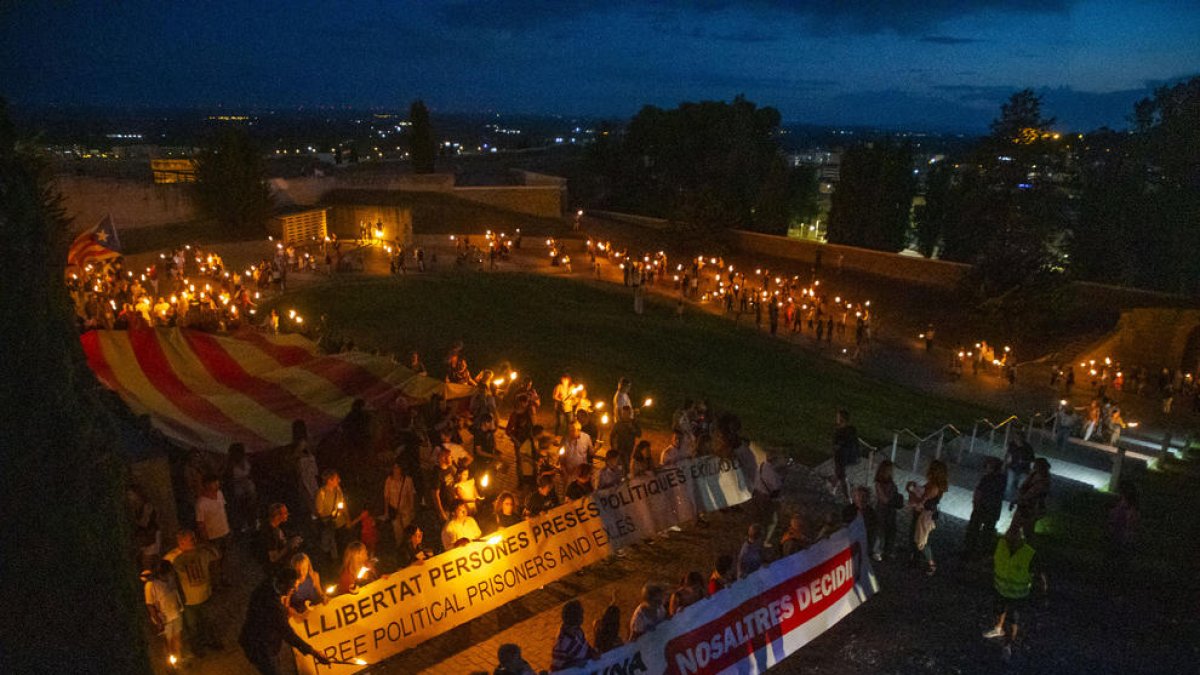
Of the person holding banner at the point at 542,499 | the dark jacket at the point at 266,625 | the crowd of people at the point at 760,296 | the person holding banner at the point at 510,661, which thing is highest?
the person holding banner at the point at 510,661

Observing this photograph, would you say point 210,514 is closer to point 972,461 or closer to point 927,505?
point 927,505

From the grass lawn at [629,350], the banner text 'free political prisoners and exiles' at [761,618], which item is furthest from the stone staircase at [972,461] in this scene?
the banner text 'free political prisoners and exiles' at [761,618]

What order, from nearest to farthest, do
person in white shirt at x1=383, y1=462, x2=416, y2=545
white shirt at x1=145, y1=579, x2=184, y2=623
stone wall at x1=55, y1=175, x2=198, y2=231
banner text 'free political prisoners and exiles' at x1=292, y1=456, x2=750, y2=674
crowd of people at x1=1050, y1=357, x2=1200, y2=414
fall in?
white shirt at x1=145, y1=579, x2=184, y2=623
banner text 'free political prisoners and exiles' at x1=292, y1=456, x2=750, y2=674
person in white shirt at x1=383, y1=462, x2=416, y2=545
crowd of people at x1=1050, y1=357, x2=1200, y2=414
stone wall at x1=55, y1=175, x2=198, y2=231

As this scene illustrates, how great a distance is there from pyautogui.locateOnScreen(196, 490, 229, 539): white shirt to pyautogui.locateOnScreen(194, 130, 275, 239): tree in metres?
27.1

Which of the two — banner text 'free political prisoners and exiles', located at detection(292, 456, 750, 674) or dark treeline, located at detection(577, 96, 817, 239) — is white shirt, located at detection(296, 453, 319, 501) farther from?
dark treeline, located at detection(577, 96, 817, 239)

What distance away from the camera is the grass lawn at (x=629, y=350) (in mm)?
18438

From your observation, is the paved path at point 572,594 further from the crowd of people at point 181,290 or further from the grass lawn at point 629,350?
the crowd of people at point 181,290

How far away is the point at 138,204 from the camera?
105 ft

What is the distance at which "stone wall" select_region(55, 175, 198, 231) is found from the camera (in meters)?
30.4

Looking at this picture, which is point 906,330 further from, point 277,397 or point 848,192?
point 277,397

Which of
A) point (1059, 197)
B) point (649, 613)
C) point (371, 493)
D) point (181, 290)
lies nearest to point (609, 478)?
point (649, 613)

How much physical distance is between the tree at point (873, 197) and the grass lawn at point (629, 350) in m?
24.7

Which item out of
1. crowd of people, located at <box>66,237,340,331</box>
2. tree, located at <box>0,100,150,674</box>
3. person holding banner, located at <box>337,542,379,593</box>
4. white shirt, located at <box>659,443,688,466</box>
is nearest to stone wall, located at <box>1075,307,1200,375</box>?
white shirt, located at <box>659,443,688,466</box>

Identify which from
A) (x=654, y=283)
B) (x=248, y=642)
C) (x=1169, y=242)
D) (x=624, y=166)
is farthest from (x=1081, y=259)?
(x=248, y=642)
